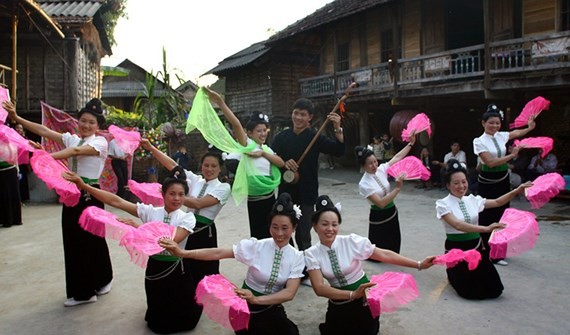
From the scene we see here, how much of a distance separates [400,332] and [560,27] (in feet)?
30.9

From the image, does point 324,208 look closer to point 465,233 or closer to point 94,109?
point 465,233

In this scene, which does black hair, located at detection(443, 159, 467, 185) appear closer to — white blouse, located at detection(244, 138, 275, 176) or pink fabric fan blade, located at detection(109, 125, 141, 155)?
white blouse, located at detection(244, 138, 275, 176)

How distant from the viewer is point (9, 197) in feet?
25.5

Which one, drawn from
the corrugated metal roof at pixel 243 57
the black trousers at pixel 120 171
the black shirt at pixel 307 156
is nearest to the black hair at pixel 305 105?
the black shirt at pixel 307 156

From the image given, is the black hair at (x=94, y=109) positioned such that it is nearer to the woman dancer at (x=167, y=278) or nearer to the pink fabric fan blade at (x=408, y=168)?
the woman dancer at (x=167, y=278)

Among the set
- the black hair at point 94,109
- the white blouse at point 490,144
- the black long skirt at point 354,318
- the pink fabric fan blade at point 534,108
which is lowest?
the black long skirt at point 354,318

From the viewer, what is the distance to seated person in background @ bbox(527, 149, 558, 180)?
9.67 meters

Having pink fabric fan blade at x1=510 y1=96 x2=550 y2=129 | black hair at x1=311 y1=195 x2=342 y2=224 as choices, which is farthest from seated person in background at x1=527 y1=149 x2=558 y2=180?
black hair at x1=311 y1=195 x2=342 y2=224

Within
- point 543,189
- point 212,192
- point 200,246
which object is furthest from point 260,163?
point 543,189

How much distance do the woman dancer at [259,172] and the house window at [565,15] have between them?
8.78 metres

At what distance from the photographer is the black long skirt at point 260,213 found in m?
4.32

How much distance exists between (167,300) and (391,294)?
166 centimetres

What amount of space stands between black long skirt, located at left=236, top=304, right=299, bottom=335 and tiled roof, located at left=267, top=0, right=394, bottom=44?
10786mm

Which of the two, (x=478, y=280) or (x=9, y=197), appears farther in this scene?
(x=9, y=197)
